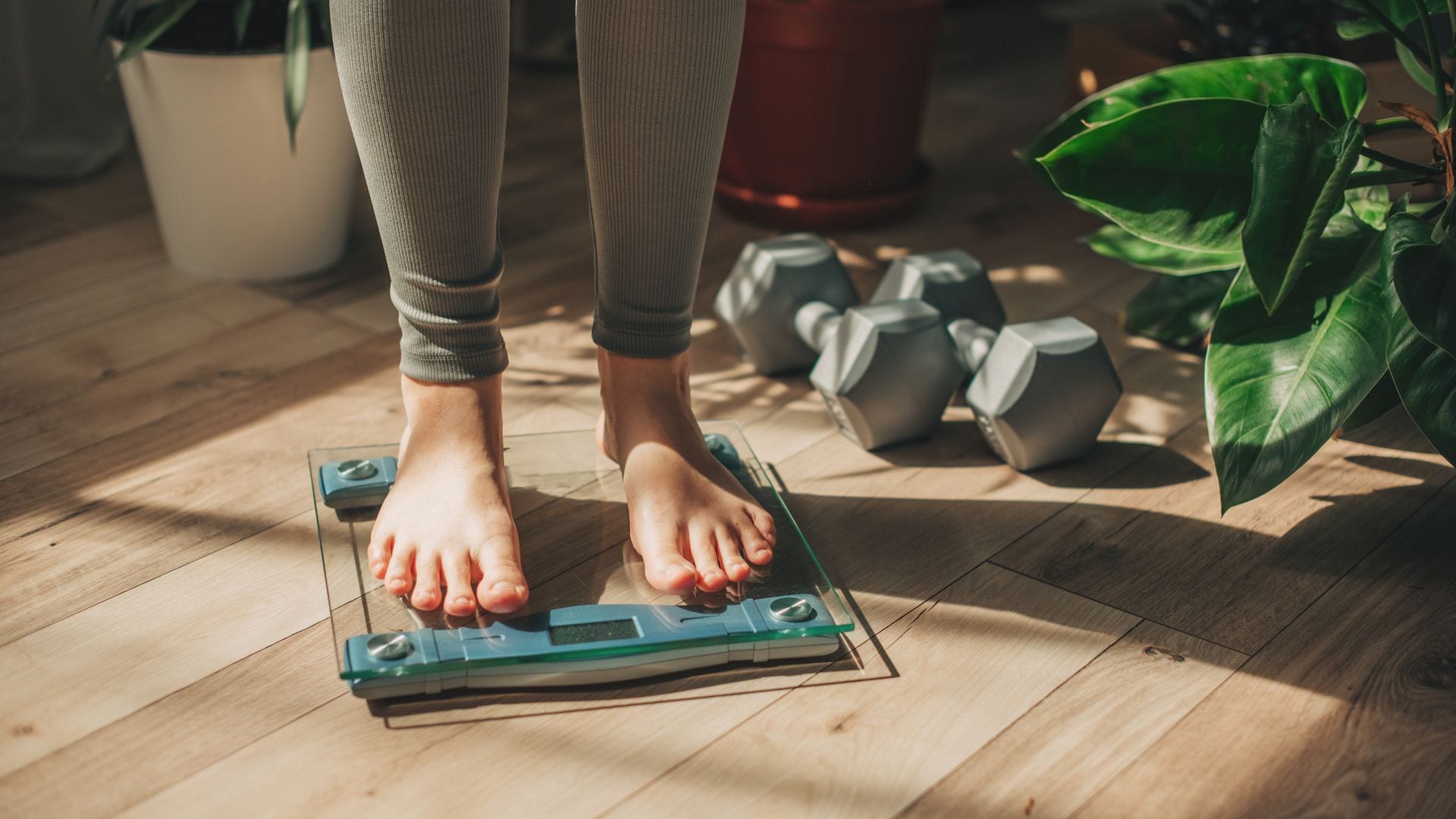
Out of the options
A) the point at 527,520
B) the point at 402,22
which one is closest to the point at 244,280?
the point at 527,520

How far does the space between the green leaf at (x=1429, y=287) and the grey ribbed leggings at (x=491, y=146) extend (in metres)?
0.49

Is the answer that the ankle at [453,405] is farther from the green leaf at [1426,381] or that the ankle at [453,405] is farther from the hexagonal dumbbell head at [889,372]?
the green leaf at [1426,381]

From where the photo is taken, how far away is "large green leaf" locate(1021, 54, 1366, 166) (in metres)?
1.08

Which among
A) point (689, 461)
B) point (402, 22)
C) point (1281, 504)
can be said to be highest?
point (402, 22)

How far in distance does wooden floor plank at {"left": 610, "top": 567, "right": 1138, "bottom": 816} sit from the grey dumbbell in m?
0.18

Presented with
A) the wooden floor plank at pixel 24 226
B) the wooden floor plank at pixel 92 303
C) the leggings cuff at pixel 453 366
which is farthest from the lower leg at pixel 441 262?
the wooden floor plank at pixel 24 226

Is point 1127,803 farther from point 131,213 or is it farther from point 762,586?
point 131,213

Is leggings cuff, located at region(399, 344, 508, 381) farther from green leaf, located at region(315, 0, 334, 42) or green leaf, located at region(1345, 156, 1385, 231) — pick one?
green leaf, located at region(1345, 156, 1385, 231)

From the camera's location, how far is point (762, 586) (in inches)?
36.4

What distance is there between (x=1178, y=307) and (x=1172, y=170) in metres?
0.37

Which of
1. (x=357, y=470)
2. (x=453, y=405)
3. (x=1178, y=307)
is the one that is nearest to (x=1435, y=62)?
(x=1178, y=307)

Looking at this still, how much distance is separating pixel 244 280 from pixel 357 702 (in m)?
0.80

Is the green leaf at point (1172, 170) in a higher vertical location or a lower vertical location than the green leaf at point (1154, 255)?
higher

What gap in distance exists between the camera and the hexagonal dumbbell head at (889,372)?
1131 mm
